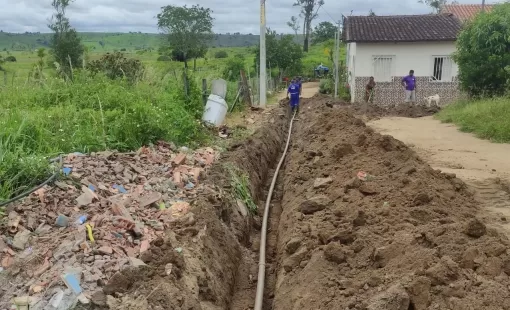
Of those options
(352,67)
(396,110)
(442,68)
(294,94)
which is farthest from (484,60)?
(352,67)

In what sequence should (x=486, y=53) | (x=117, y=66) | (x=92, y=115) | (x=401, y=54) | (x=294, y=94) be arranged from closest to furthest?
1. (x=92, y=115)
2. (x=117, y=66)
3. (x=486, y=53)
4. (x=294, y=94)
5. (x=401, y=54)

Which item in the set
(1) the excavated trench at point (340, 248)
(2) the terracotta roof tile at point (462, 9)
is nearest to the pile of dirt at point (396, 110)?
(1) the excavated trench at point (340, 248)

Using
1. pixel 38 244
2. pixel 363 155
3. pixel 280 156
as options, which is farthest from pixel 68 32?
pixel 38 244

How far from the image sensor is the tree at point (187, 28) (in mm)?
45062

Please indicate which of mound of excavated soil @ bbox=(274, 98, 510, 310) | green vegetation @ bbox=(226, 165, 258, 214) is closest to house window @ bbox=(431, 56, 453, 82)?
mound of excavated soil @ bbox=(274, 98, 510, 310)

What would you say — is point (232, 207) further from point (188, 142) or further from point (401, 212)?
point (188, 142)

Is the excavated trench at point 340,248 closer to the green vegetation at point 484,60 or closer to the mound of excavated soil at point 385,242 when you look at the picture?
the mound of excavated soil at point 385,242

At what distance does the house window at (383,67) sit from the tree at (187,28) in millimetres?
22550

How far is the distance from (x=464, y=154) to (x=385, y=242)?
23.1 ft

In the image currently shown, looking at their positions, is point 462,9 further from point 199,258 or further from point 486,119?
point 199,258

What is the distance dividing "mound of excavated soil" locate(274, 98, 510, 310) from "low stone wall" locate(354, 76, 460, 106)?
14816 mm

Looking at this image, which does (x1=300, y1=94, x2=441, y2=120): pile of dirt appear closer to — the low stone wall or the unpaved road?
the low stone wall

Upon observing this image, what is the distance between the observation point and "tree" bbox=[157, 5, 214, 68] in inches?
1774

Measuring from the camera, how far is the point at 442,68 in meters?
25.3
